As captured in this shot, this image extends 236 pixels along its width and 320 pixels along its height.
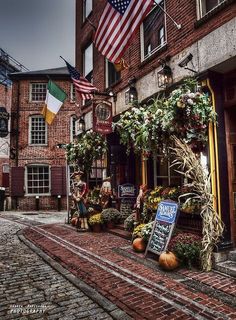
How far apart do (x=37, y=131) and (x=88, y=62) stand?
26.7 ft

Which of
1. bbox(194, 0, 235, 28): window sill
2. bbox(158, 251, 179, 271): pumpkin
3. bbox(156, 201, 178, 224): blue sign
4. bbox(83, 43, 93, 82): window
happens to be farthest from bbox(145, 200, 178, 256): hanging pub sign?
bbox(83, 43, 93, 82): window

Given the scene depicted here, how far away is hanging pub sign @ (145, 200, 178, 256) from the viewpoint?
5426 mm

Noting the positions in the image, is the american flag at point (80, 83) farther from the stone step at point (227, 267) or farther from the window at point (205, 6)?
the stone step at point (227, 267)

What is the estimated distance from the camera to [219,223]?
5.07m

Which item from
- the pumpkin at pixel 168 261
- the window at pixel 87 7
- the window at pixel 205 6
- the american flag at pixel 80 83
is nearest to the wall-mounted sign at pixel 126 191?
the american flag at pixel 80 83

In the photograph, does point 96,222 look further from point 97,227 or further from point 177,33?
point 177,33

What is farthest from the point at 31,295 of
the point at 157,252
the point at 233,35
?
the point at 233,35

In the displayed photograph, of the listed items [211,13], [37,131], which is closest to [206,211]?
[211,13]

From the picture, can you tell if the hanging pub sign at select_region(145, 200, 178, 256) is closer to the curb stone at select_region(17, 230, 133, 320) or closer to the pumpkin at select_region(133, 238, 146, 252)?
the pumpkin at select_region(133, 238, 146, 252)

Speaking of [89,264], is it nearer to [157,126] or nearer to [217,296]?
[217,296]

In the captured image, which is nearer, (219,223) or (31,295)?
(31,295)

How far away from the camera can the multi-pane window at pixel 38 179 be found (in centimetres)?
1855

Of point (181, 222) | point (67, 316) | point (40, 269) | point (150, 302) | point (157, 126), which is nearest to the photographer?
point (67, 316)

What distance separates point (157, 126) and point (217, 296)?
334cm
